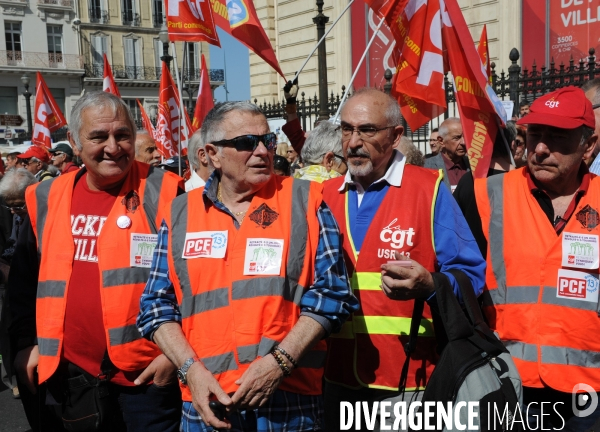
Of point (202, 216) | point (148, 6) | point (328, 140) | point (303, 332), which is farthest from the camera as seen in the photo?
point (148, 6)

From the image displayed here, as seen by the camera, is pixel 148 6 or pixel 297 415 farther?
pixel 148 6

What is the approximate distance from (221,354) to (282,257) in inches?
17.3

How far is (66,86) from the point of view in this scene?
162 ft

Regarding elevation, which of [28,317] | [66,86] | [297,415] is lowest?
[297,415]

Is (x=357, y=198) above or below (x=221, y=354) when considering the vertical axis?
above

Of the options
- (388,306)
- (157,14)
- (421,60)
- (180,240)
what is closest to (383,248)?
(388,306)

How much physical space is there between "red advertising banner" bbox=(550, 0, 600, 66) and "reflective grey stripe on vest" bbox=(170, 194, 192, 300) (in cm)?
1342

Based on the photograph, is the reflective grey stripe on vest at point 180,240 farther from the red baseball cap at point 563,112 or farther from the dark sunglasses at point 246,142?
the red baseball cap at point 563,112

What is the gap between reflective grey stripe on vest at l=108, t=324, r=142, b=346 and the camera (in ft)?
10.2

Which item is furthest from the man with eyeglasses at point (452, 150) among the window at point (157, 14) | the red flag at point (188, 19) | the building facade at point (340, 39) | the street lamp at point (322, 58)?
the window at point (157, 14)

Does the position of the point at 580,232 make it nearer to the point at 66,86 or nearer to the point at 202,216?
the point at 202,216

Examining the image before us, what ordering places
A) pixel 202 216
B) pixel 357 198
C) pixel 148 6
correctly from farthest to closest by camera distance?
pixel 148 6 < pixel 357 198 < pixel 202 216

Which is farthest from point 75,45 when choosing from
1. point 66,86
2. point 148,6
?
point 148,6

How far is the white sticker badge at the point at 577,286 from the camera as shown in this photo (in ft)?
9.53
